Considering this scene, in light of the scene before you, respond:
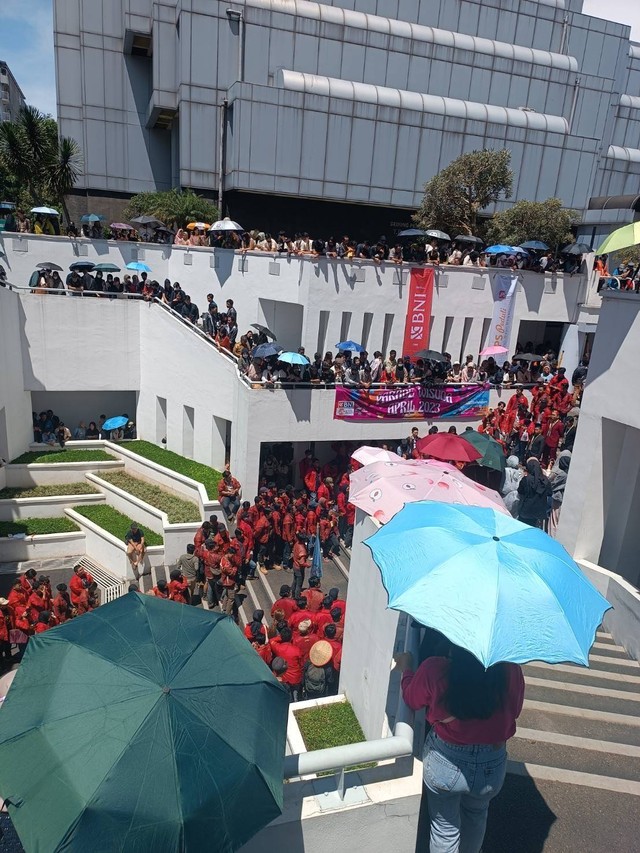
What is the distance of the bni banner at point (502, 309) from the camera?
19.3 metres

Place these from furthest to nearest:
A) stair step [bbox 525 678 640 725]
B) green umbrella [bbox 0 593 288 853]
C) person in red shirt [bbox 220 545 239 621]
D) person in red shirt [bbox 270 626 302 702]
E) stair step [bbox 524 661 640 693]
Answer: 1. person in red shirt [bbox 220 545 239 621]
2. person in red shirt [bbox 270 626 302 702]
3. stair step [bbox 524 661 640 693]
4. stair step [bbox 525 678 640 725]
5. green umbrella [bbox 0 593 288 853]

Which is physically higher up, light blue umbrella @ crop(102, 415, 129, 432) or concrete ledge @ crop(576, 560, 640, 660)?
concrete ledge @ crop(576, 560, 640, 660)

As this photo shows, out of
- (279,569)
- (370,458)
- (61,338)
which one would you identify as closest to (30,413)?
(61,338)

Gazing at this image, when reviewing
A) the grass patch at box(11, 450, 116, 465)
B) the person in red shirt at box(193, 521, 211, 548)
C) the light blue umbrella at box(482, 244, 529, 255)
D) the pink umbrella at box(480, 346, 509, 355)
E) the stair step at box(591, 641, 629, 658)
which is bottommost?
the grass patch at box(11, 450, 116, 465)

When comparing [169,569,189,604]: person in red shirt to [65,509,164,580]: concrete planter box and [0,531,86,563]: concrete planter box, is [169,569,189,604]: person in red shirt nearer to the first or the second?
[65,509,164,580]: concrete planter box

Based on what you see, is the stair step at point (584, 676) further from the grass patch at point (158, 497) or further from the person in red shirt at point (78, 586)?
the grass patch at point (158, 497)

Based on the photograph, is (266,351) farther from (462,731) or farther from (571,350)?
(462,731)

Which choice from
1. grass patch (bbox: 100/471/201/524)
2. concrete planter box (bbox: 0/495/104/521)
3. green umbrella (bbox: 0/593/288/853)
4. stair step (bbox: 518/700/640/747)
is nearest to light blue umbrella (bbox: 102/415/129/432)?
grass patch (bbox: 100/471/201/524)

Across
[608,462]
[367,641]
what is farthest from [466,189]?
[367,641]

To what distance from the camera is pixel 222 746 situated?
2.76 meters

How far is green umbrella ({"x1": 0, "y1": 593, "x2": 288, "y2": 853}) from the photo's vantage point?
2494 mm

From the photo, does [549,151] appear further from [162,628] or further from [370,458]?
[162,628]

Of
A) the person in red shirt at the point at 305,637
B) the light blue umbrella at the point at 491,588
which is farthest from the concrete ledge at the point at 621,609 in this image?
the light blue umbrella at the point at 491,588

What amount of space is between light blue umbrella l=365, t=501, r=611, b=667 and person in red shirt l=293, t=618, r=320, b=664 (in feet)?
13.6
